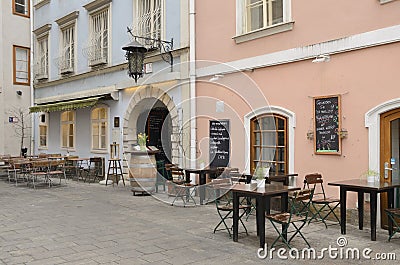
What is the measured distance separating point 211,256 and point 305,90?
11.5 ft

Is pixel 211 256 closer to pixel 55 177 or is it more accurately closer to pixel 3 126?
pixel 55 177

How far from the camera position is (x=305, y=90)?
723 centimetres


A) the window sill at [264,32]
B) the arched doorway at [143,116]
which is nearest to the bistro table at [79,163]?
the arched doorway at [143,116]

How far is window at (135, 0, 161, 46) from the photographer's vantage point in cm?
1059

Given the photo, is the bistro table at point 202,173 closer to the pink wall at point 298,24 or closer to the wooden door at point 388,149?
the pink wall at point 298,24

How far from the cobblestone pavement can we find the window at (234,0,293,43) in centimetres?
332

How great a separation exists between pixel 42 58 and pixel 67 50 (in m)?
2.21

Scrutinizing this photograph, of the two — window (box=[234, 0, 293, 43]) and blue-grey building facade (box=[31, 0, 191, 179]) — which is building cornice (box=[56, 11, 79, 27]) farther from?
window (box=[234, 0, 293, 43])

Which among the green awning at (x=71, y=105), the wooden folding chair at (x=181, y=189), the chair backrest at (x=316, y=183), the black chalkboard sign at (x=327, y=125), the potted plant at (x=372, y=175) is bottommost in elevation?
the wooden folding chair at (x=181, y=189)

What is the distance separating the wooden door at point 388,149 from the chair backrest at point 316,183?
945mm

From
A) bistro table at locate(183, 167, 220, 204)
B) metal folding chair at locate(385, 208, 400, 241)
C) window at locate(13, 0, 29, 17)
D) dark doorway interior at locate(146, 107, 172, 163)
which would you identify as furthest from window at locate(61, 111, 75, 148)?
metal folding chair at locate(385, 208, 400, 241)

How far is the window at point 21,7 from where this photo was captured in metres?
16.5

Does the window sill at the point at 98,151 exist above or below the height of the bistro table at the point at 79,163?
above

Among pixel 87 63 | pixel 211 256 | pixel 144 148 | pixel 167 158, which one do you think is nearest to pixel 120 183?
pixel 167 158
